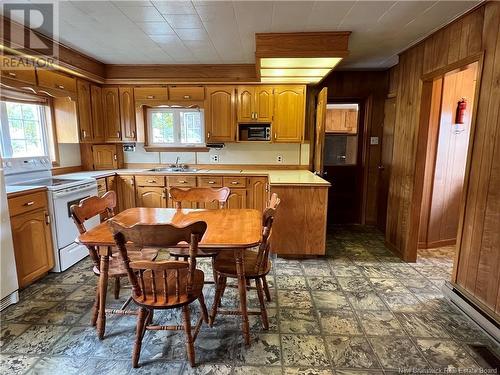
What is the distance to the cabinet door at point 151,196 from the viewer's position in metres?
4.15

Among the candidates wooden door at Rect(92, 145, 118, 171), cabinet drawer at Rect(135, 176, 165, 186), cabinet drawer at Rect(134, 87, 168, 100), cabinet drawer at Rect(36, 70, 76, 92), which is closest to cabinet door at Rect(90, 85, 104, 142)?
wooden door at Rect(92, 145, 118, 171)

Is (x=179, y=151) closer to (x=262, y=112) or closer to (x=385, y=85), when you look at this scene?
(x=262, y=112)

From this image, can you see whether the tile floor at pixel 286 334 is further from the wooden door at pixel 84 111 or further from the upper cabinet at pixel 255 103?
the upper cabinet at pixel 255 103

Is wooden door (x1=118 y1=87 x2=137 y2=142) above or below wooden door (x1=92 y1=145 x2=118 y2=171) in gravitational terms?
above

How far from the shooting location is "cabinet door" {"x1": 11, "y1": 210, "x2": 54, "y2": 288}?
245 cm

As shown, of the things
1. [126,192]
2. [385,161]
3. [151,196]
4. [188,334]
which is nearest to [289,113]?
[385,161]

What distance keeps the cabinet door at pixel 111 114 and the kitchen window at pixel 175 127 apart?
17.6 inches

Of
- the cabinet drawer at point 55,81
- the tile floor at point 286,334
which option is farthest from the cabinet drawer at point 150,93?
the tile floor at point 286,334

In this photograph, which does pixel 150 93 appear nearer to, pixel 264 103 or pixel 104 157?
pixel 104 157

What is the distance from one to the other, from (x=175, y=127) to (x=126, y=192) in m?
1.23

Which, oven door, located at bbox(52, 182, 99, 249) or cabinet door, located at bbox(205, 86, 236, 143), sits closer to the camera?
oven door, located at bbox(52, 182, 99, 249)

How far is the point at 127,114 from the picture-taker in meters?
4.23

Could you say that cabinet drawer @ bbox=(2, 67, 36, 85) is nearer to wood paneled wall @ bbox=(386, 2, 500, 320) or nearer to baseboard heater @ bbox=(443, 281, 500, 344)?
wood paneled wall @ bbox=(386, 2, 500, 320)

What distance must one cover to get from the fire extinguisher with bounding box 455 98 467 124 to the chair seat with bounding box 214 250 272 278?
9.64ft
